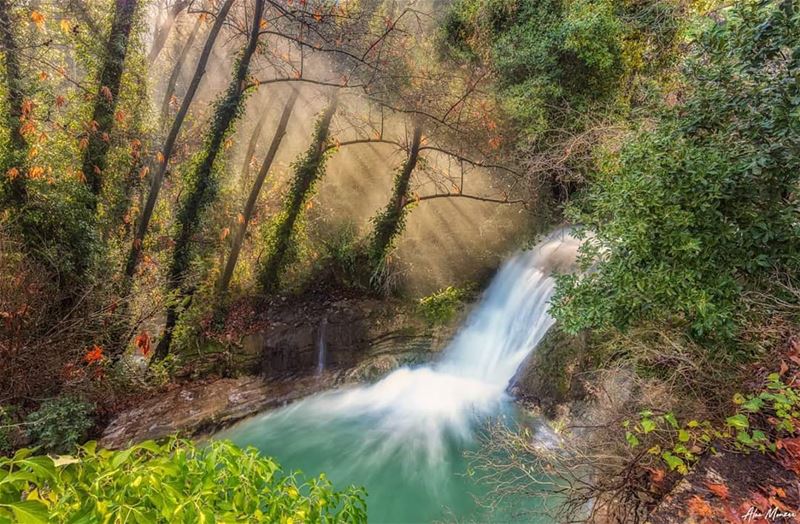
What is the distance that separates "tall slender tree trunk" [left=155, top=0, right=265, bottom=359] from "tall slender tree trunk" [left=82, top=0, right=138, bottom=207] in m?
1.69

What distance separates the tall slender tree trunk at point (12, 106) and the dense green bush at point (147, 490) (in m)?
7.40

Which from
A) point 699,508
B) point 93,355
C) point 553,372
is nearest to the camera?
point 699,508

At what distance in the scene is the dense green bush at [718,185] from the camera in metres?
3.53

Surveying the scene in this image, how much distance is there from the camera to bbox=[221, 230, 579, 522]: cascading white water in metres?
6.37

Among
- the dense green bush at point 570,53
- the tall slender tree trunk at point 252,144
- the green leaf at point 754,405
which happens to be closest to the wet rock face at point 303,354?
the tall slender tree trunk at point 252,144

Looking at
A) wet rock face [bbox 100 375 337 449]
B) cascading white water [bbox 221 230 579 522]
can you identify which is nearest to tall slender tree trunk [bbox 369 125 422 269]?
cascading white water [bbox 221 230 579 522]

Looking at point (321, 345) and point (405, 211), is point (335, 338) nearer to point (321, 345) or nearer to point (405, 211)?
point (321, 345)

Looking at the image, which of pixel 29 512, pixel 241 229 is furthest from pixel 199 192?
pixel 29 512

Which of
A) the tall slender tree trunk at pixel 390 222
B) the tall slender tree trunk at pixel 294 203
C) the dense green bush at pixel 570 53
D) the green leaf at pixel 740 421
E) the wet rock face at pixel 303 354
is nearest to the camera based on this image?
the green leaf at pixel 740 421

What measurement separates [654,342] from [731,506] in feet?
6.16

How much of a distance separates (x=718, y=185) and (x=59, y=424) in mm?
8871

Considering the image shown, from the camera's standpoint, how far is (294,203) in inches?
416

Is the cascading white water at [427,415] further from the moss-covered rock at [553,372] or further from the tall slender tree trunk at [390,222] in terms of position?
the tall slender tree trunk at [390,222]

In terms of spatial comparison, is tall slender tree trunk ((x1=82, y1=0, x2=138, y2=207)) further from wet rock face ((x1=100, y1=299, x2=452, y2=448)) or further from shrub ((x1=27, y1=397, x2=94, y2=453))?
→ wet rock face ((x1=100, y1=299, x2=452, y2=448))
